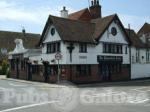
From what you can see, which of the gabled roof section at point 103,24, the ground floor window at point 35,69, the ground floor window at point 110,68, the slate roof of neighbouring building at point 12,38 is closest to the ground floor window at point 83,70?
the ground floor window at point 110,68

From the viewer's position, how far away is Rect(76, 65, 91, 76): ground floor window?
115ft

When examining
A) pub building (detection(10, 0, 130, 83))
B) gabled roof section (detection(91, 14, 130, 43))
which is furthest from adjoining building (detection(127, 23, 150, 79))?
gabled roof section (detection(91, 14, 130, 43))

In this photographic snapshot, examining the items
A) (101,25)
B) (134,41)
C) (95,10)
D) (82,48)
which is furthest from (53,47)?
(134,41)

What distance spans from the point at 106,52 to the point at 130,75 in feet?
19.4

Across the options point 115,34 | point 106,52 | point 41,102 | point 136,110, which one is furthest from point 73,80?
point 136,110

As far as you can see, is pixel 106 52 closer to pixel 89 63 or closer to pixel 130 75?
pixel 89 63

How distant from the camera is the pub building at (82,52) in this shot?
113 ft

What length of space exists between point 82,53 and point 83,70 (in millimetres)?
1894

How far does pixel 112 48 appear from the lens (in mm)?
39094

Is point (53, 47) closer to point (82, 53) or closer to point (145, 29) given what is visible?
point (82, 53)

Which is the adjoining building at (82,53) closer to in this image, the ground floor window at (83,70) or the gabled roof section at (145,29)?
the ground floor window at (83,70)

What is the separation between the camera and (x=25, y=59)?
41.6 metres

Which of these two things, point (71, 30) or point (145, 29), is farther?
point (145, 29)

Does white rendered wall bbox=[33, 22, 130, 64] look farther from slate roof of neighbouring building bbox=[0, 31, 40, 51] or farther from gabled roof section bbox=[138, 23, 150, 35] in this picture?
gabled roof section bbox=[138, 23, 150, 35]
